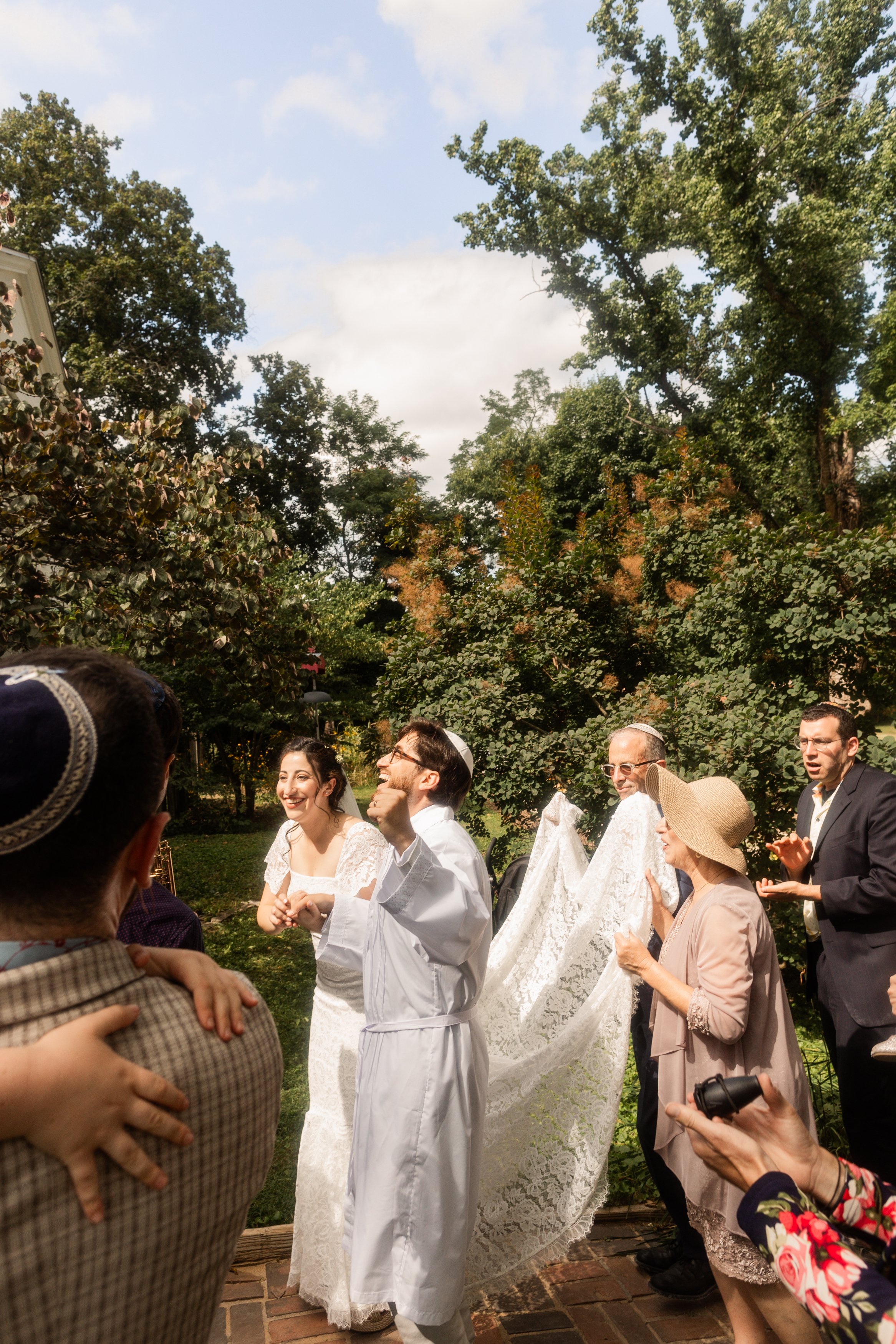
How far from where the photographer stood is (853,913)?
378 cm

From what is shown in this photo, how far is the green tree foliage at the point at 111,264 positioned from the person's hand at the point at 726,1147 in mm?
22314

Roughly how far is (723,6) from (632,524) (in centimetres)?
1236

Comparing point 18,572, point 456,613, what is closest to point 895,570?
point 456,613

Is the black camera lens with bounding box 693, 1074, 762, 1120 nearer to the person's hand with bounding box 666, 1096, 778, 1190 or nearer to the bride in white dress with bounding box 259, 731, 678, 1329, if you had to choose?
the person's hand with bounding box 666, 1096, 778, 1190

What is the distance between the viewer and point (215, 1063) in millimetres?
1106

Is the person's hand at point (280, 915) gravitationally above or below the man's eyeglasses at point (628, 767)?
below

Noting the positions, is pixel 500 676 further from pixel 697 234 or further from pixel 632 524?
pixel 697 234

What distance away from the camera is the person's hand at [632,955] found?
2.91m

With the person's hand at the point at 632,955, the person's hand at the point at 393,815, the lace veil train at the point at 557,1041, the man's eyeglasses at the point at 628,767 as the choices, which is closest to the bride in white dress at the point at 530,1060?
the lace veil train at the point at 557,1041

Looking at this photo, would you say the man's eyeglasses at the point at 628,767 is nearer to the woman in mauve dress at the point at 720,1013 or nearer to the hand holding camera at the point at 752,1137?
the woman in mauve dress at the point at 720,1013

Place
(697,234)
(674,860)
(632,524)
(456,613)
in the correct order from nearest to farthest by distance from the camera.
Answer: (674,860)
(456,613)
(632,524)
(697,234)

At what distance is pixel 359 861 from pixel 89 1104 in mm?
2923

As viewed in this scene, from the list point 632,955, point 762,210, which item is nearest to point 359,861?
point 632,955

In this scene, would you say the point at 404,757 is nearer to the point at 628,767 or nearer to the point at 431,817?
the point at 431,817
